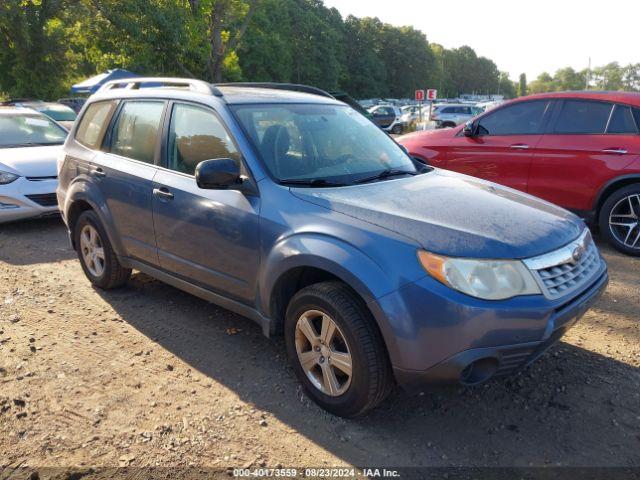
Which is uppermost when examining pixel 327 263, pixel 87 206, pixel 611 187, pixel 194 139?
pixel 194 139

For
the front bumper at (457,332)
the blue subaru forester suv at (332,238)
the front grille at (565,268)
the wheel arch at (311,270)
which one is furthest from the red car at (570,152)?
the wheel arch at (311,270)

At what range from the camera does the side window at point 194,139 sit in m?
3.47

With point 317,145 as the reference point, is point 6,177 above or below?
below

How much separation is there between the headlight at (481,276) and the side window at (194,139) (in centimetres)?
147

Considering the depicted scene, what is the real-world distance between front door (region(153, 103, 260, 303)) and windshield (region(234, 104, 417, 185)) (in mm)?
203

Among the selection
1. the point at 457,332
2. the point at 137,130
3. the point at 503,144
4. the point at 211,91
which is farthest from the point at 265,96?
the point at 503,144

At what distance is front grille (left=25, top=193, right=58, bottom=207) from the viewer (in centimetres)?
679

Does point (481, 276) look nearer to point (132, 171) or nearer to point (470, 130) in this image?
point (132, 171)

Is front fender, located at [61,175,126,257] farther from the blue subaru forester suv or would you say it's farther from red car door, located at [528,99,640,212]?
red car door, located at [528,99,640,212]

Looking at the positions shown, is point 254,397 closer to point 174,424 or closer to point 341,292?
point 174,424

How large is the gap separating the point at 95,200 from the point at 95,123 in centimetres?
75

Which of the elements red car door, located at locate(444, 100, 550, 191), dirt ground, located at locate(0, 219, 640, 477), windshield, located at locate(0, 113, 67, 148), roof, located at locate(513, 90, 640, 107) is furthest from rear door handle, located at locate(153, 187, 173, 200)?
windshield, located at locate(0, 113, 67, 148)

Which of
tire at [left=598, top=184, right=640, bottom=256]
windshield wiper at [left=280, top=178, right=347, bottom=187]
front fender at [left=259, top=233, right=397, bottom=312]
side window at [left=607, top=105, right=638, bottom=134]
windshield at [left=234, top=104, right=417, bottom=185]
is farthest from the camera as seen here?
side window at [left=607, top=105, right=638, bottom=134]

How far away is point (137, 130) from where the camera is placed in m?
4.16
